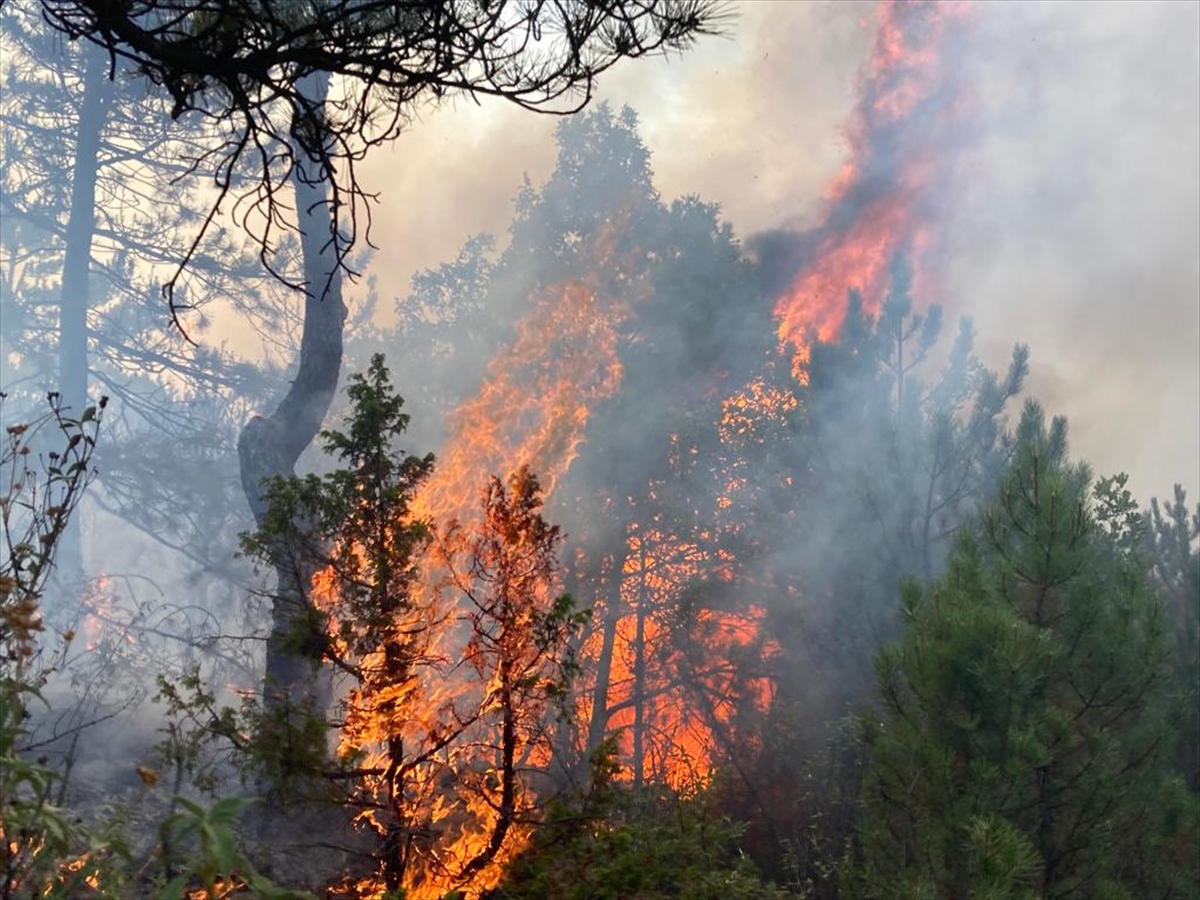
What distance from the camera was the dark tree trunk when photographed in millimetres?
19297

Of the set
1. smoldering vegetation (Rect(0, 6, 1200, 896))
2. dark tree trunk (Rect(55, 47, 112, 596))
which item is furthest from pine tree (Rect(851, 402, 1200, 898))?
dark tree trunk (Rect(55, 47, 112, 596))

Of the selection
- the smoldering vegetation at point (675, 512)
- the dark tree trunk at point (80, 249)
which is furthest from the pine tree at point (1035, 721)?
the dark tree trunk at point (80, 249)

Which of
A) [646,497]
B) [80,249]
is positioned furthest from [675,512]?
[80,249]

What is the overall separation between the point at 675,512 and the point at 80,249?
12.5m

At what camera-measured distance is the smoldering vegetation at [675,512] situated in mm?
6898

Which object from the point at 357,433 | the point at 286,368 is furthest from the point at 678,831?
the point at 286,368

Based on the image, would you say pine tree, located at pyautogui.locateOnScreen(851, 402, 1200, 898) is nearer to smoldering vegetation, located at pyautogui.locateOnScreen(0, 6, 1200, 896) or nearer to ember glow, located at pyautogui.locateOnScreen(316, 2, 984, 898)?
smoldering vegetation, located at pyautogui.locateOnScreen(0, 6, 1200, 896)

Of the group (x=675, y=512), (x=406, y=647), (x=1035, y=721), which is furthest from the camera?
(x=675, y=512)

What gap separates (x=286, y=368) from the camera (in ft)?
75.6

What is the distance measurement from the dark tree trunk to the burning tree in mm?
15173

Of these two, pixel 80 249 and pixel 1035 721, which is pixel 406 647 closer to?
pixel 1035 721

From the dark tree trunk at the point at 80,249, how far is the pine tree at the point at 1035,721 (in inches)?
641

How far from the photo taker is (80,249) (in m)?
19.9

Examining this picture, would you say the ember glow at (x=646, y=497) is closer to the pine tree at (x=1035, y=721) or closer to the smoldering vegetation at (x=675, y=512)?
the smoldering vegetation at (x=675, y=512)
